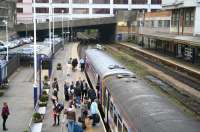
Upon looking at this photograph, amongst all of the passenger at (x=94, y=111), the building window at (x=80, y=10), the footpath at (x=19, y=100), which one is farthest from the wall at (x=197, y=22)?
the building window at (x=80, y=10)

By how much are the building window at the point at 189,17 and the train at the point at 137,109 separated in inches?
1706

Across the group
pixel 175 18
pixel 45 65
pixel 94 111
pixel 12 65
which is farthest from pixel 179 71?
pixel 94 111

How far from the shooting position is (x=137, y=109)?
14.4m

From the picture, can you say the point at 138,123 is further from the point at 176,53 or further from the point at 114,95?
the point at 176,53

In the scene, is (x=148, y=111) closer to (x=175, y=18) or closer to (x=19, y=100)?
(x=19, y=100)

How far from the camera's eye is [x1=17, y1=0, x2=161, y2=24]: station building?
400 feet

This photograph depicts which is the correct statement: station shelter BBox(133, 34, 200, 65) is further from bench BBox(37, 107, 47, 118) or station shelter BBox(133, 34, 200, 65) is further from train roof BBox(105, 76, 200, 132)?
train roof BBox(105, 76, 200, 132)

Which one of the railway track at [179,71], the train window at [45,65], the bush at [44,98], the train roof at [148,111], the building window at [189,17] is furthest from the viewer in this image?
the building window at [189,17]

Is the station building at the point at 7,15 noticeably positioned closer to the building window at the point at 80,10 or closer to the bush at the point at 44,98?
the building window at the point at 80,10

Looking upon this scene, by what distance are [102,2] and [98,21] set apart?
26.8 meters

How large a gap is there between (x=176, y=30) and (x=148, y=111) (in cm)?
6077

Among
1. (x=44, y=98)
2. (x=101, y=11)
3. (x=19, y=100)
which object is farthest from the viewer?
(x=101, y=11)

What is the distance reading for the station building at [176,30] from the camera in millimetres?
54125

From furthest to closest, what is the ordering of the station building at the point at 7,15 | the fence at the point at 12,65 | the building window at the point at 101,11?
the building window at the point at 101,11, the station building at the point at 7,15, the fence at the point at 12,65
